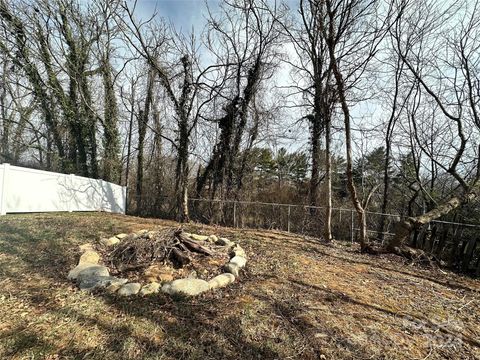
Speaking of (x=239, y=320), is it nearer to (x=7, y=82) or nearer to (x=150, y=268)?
(x=150, y=268)

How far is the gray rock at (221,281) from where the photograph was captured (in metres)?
3.23

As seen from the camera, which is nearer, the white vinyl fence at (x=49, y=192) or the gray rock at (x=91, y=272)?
the gray rock at (x=91, y=272)

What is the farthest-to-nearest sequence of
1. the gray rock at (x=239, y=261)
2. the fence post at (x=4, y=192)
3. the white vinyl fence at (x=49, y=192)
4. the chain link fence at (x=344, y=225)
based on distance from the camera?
the white vinyl fence at (x=49, y=192)
the fence post at (x=4, y=192)
the chain link fence at (x=344, y=225)
the gray rock at (x=239, y=261)

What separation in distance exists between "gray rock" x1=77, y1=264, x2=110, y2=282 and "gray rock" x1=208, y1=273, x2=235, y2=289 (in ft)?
4.14

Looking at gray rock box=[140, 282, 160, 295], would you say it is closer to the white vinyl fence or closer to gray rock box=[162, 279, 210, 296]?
gray rock box=[162, 279, 210, 296]

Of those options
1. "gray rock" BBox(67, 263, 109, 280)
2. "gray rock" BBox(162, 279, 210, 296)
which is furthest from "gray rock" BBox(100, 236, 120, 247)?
"gray rock" BBox(162, 279, 210, 296)

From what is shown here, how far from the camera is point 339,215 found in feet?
30.5

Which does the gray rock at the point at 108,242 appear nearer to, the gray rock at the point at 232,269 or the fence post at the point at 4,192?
the gray rock at the point at 232,269

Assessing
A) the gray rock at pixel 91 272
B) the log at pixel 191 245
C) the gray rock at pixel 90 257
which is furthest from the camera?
the log at pixel 191 245

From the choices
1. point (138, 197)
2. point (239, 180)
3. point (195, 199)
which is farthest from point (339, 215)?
point (138, 197)

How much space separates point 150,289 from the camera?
3004 millimetres

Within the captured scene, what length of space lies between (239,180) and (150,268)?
8.63m

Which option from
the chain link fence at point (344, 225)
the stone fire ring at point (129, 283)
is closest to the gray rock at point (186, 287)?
the stone fire ring at point (129, 283)

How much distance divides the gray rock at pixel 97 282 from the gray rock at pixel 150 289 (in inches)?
12.0
